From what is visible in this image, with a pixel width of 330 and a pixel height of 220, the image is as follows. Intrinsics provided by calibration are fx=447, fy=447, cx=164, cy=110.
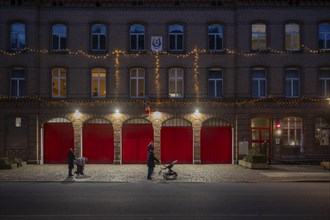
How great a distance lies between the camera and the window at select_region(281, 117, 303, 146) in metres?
31.8

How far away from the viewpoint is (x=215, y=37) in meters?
32.0

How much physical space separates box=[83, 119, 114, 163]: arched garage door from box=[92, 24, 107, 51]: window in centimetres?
522

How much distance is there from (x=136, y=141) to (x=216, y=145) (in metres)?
5.76

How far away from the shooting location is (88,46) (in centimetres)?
3172

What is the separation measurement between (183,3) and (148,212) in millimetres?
21779

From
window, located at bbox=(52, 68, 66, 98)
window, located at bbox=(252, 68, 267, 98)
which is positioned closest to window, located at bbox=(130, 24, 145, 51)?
window, located at bbox=(52, 68, 66, 98)

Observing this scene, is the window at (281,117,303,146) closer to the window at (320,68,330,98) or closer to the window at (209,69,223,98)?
the window at (320,68,330,98)

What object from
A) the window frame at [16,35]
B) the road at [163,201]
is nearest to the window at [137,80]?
the window frame at [16,35]

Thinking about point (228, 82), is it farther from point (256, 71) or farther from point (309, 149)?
point (309, 149)

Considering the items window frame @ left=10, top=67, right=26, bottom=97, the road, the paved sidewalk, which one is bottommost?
the paved sidewalk

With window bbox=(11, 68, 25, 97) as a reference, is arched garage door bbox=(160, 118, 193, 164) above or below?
below

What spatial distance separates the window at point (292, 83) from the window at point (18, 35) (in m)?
18.9

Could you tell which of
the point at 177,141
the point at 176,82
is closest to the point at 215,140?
the point at 177,141

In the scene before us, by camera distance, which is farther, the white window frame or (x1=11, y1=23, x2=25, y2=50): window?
the white window frame
